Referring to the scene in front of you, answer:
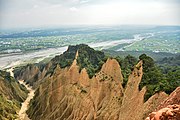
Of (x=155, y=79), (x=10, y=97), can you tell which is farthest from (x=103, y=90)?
(x=10, y=97)

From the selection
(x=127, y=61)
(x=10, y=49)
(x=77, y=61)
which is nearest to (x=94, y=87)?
(x=127, y=61)

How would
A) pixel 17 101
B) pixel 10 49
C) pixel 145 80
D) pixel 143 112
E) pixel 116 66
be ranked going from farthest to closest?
pixel 10 49 < pixel 17 101 < pixel 116 66 < pixel 145 80 < pixel 143 112

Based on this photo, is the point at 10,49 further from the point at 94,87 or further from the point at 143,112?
the point at 143,112

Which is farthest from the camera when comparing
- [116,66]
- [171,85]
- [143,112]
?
[116,66]

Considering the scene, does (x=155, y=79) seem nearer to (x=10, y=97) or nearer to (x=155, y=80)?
(x=155, y=80)

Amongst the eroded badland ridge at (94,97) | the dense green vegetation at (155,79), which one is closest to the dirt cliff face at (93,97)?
the eroded badland ridge at (94,97)

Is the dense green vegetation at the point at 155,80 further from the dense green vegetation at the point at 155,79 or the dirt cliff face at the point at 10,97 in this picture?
the dirt cliff face at the point at 10,97

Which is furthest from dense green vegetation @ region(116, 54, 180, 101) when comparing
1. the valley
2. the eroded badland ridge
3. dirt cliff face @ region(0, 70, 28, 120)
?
dirt cliff face @ region(0, 70, 28, 120)

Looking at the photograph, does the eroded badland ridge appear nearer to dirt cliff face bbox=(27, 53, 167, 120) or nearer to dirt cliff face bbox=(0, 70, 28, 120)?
dirt cliff face bbox=(27, 53, 167, 120)

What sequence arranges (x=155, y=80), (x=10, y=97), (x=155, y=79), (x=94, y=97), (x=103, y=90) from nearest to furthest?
(x=155, y=80) → (x=155, y=79) → (x=103, y=90) → (x=94, y=97) → (x=10, y=97)
